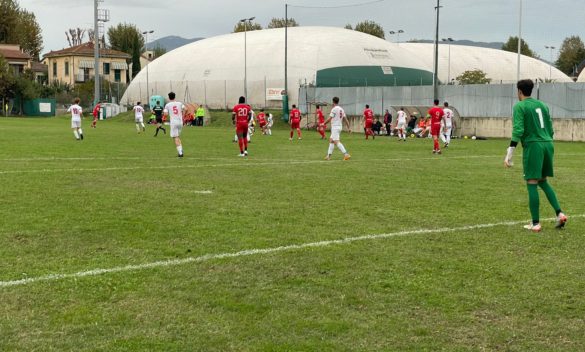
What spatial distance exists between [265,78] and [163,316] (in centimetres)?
6847

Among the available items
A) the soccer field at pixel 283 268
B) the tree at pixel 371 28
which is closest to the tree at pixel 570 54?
the tree at pixel 371 28

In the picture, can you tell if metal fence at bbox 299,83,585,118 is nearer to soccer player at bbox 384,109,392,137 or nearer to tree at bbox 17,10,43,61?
soccer player at bbox 384,109,392,137

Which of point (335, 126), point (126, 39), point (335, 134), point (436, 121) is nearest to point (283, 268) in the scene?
point (335, 134)

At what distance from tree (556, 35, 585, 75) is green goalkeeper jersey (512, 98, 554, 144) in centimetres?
14863

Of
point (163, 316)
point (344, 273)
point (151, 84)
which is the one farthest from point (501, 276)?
point (151, 84)

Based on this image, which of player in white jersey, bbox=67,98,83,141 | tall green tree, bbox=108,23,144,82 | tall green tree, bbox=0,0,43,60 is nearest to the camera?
player in white jersey, bbox=67,98,83,141

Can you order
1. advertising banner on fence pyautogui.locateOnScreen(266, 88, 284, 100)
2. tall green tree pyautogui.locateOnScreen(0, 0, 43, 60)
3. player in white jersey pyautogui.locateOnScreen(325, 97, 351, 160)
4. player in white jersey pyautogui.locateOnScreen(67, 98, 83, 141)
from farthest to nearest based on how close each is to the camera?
1. tall green tree pyautogui.locateOnScreen(0, 0, 43, 60)
2. advertising banner on fence pyautogui.locateOnScreen(266, 88, 284, 100)
3. player in white jersey pyautogui.locateOnScreen(67, 98, 83, 141)
4. player in white jersey pyautogui.locateOnScreen(325, 97, 351, 160)

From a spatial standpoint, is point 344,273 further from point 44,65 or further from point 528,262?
point 44,65

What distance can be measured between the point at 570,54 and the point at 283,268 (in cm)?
15893

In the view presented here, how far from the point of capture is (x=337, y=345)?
4871 mm

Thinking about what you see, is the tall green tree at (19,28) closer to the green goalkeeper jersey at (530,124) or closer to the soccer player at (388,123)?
the soccer player at (388,123)

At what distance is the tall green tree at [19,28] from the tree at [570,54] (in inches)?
4085

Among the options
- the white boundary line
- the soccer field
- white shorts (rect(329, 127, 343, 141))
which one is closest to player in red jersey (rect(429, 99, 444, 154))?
white shorts (rect(329, 127, 343, 141))

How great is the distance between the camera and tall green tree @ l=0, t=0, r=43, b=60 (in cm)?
10131
